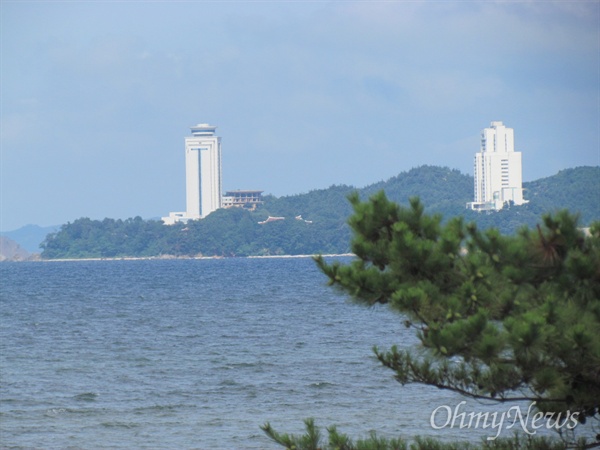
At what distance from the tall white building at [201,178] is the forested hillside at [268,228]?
7776 millimetres

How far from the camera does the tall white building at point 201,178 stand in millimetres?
154625

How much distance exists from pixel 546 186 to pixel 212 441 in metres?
136

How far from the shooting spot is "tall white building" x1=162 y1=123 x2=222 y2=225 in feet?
507

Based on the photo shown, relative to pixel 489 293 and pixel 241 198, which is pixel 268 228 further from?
pixel 489 293

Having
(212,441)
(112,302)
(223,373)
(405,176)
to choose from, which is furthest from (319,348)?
(405,176)

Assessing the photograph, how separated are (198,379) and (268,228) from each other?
120m

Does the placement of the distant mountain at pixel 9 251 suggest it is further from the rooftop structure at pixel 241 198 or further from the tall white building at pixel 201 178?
the rooftop structure at pixel 241 198

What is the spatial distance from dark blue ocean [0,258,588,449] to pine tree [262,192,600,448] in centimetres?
39

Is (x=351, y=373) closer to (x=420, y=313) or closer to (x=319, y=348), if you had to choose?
(x=319, y=348)

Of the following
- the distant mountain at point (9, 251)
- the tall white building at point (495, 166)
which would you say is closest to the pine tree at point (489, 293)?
the tall white building at point (495, 166)

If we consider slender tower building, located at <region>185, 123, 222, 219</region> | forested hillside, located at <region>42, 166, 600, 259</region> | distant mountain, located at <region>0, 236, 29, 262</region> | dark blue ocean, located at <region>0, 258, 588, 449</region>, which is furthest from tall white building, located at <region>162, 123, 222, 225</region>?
dark blue ocean, located at <region>0, 258, 588, 449</region>

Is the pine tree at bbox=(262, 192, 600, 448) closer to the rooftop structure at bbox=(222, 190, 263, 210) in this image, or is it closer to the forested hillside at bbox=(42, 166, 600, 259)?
the forested hillside at bbox=(42, 166, 600, 259)

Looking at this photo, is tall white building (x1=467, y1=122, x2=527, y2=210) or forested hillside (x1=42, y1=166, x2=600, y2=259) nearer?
forested hillside (x1=42, y1=166, x2=600, y2=259)

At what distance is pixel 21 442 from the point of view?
42.9 feet
